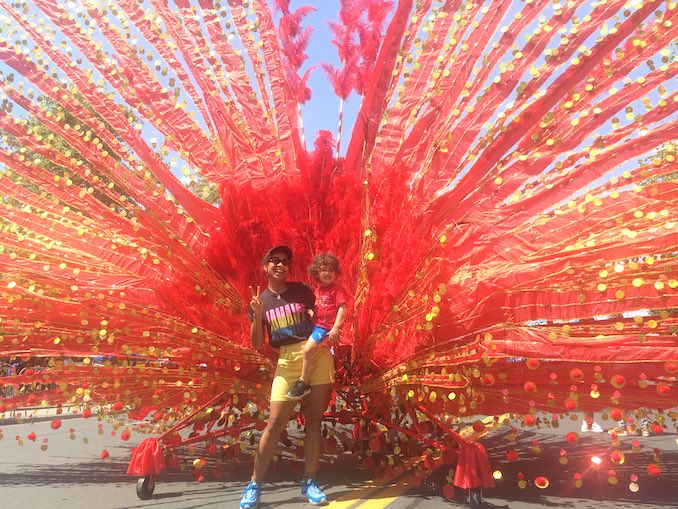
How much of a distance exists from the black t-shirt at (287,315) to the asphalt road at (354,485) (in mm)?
868

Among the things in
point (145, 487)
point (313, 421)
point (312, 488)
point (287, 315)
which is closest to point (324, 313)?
point (287, 315)

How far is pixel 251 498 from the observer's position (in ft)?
9.75

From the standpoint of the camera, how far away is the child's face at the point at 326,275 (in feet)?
10.2

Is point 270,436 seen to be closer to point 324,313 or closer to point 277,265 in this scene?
point 324,313

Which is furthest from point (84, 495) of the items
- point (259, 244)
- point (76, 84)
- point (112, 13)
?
point (112, 13)

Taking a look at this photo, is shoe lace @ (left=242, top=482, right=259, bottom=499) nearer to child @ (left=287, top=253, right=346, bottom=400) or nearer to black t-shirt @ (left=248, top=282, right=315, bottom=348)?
child @ (left=287, top=253, right=346, bottom=400)

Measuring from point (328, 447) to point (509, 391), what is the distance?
1502mm

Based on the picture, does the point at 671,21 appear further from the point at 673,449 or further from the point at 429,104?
the point at 673,449

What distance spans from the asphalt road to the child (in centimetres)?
67

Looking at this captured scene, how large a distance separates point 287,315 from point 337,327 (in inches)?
13.0

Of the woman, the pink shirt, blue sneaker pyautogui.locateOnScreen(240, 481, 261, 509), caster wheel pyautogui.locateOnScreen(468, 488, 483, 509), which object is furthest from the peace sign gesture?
caster wheel pyautogui.locateOnScreen(468, 488, 483, 509)

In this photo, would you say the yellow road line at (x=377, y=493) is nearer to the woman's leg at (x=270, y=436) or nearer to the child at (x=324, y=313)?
the woman's leg at (x=270, y=436)

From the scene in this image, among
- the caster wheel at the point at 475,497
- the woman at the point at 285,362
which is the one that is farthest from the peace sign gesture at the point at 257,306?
the caster wheel at the point at 475,497

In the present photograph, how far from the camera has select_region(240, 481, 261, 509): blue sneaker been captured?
116 inches
